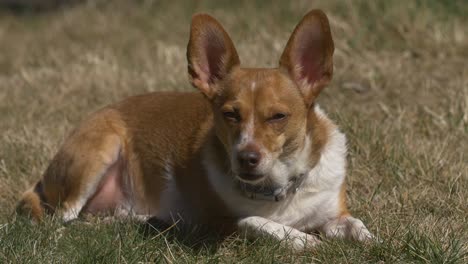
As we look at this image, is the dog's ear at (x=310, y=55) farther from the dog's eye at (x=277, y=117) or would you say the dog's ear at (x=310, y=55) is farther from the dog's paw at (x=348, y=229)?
the dog's paw at (x=348, y=229)

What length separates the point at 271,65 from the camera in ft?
25.4

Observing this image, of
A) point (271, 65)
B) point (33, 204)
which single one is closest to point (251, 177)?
point (33, 204)

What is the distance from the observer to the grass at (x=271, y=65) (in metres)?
4.22

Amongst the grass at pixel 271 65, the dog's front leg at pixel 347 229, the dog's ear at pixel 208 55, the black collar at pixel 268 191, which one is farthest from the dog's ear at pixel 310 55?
the grass at pixel 271 65

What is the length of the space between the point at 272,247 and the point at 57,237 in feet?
3.59

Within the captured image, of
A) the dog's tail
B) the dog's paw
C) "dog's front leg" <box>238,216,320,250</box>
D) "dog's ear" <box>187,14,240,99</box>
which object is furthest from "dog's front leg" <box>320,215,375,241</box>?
the dog's tail

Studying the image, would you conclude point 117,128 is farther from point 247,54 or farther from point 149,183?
point 247,54

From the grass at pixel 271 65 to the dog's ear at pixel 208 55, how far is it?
0.81m

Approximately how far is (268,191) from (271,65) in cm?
337

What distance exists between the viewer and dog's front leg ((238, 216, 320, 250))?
168 inches

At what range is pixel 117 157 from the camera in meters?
5.27

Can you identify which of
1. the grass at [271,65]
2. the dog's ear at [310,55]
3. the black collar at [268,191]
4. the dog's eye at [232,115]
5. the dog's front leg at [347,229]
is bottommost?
the grass at [271,65]

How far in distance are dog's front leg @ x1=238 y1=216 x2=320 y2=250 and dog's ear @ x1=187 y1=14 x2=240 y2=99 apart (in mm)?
682

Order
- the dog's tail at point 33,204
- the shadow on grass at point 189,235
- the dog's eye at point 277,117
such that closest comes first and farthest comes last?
the dog's eye at point 277,117 < the shadow on grass at point 189,235 < the dog's tail at point 33,204
